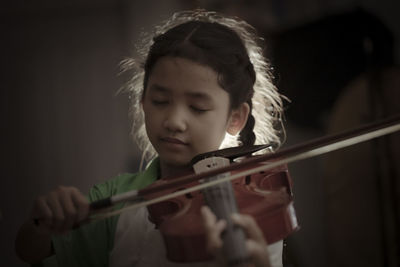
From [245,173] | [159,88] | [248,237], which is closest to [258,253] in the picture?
[248,237]

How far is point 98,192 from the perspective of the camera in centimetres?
56

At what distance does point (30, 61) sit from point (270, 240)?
0.94 m

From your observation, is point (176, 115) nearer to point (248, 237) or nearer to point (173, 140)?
point (173, 140)

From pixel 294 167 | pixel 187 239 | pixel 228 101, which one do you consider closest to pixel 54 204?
pixel 187 239

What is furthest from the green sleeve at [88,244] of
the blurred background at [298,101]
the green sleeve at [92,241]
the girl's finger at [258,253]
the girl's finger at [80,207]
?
the blurred background at [298,101]

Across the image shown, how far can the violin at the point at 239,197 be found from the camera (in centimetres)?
42

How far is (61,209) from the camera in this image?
0.42 m

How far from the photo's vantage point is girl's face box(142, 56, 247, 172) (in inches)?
19.5

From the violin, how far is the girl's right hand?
2 centimetres

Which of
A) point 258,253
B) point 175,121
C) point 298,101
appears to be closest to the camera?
point 258,253

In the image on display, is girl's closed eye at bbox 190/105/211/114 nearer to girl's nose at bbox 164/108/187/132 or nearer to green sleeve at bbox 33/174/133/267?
girl's nose at bbox 164/108/187/132

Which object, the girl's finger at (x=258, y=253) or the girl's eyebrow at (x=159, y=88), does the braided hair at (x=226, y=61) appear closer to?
the girl's eyebrow at (x=159, y=88)

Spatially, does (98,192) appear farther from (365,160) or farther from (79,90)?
(365,160)

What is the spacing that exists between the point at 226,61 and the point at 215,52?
0.7 inches
